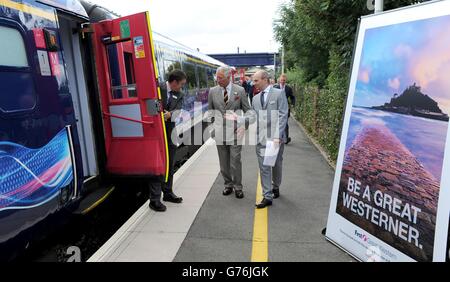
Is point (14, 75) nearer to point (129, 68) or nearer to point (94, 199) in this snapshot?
point (94, 199)

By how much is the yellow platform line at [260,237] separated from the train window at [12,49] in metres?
2.82

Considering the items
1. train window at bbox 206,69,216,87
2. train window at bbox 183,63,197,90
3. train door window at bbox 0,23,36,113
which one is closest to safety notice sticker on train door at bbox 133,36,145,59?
train door window at bbox 0,23,36,113

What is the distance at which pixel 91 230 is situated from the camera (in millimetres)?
5234

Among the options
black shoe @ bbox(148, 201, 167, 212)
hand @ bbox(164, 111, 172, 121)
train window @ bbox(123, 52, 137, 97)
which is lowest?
black shoe @ bbox(148, 201, 167, 212)

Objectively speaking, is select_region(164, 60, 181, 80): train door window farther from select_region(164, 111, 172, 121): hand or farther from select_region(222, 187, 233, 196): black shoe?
select_region(222, 187, 233, 196): black shoe

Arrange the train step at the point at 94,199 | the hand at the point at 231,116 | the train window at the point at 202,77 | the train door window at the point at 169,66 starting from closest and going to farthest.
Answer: the train step at the point at 94,199
the hand at the point at 231,116
the train door window at the point at 169,66
the train window at the point at 202,77

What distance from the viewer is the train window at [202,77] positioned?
16.1 m

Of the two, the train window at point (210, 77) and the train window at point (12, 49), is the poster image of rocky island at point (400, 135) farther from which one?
the train window at point (210, 77)

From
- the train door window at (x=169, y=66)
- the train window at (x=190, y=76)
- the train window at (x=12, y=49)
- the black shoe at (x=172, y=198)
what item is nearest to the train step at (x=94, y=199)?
the black shoe at (x=172, y=198)

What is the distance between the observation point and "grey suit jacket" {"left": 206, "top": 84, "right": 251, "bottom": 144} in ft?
18.0

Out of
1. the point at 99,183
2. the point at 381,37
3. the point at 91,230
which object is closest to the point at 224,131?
the point at 99,183

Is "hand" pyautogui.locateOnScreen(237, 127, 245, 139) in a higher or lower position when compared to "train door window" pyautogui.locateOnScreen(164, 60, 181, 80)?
lower

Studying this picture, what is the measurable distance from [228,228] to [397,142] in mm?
2341

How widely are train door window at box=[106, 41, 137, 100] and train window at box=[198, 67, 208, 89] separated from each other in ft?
35.2
